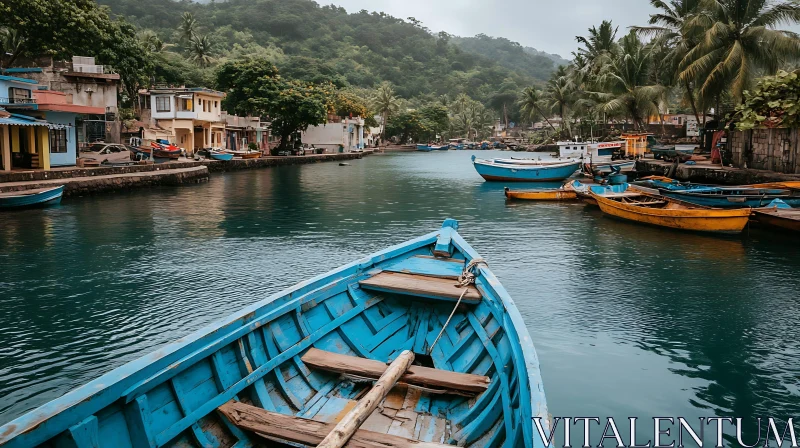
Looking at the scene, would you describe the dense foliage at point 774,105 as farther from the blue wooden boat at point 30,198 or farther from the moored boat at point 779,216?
the blue wooden boat at point 30,198

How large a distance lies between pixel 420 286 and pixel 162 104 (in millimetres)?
44683

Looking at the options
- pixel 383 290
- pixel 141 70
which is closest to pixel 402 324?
pixel 383 290

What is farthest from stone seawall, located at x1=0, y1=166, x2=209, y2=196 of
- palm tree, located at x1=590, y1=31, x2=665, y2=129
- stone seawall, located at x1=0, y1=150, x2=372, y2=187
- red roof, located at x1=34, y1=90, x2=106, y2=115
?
palm tree, located at x1=590, y1=31, x2=665, y2=129

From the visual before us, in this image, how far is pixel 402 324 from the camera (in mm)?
6914

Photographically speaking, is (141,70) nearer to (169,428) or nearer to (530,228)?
(530,228)

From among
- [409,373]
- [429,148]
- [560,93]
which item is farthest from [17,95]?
[429,148]

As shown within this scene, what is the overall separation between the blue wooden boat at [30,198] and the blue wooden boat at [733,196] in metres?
22.8

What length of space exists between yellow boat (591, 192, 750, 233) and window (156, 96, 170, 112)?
1409 inches

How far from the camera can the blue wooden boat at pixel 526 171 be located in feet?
117

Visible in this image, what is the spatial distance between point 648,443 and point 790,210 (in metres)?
14.0

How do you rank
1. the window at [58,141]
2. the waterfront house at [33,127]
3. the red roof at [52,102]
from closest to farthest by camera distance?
the waterfront house at [33,127] → the red roof at [52,102] → the window at [58,141]

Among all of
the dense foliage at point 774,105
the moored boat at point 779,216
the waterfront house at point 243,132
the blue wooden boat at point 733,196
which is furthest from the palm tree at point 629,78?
the waterfront house at point 243,132

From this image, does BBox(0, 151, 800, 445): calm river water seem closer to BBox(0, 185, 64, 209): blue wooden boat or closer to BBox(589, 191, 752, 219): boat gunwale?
BBox(0, 185, 64, 209): blue wooden boat

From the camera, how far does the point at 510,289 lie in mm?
12242
